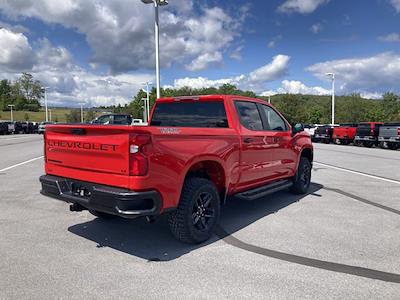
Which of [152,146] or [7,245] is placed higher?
[152,146]

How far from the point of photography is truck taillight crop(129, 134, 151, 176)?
150 inches

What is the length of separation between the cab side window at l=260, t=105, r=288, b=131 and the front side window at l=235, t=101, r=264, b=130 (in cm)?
24

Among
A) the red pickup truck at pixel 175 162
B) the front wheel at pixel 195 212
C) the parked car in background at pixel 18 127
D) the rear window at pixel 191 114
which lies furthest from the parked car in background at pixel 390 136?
the parked car in background at pixel 18 127

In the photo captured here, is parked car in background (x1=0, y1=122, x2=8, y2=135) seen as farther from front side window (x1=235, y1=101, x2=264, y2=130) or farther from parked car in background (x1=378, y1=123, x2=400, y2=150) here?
front side window (x1=235, y1=101, x2=264, y2=130)

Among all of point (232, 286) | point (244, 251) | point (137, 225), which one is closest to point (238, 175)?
point (244, 251)

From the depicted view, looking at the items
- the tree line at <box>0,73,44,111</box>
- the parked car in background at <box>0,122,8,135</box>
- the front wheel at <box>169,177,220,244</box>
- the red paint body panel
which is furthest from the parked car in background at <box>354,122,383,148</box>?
the tree line at <box>0,73,44,111</box>

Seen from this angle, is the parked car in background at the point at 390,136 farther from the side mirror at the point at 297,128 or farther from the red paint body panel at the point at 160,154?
the red paint body panel at the point at 160,154

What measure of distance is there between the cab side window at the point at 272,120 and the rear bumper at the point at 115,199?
299 cm

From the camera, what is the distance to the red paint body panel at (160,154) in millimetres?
3900

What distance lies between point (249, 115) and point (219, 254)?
245cm

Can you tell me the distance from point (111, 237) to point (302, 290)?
2.68m

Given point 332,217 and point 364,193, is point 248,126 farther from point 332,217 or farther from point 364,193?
point 364,193

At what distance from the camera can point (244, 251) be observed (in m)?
4.46

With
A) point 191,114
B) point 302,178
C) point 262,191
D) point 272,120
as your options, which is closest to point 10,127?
point 302,178
